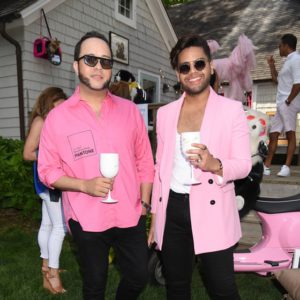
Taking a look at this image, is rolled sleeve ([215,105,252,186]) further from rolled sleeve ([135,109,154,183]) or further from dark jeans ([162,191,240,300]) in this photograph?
rolled sleeve ([135,109,154,183])

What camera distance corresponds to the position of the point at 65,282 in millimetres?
4141

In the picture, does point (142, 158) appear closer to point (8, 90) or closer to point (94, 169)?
point (94, 169)

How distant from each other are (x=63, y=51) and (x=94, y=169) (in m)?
7.27

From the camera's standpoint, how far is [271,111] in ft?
50.3

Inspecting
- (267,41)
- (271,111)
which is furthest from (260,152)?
(267,41)

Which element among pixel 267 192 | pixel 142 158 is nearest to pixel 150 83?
pixel 267 192

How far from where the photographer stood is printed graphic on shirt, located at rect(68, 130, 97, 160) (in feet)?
7.86

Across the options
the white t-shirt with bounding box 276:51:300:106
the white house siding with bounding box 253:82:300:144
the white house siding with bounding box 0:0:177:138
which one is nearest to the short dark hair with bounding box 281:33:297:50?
the white t-shirt with bounding box 276:51:300:106

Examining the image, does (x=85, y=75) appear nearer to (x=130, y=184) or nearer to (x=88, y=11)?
(x=130, y=184)

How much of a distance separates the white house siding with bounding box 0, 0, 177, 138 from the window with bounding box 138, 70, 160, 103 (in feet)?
0.72

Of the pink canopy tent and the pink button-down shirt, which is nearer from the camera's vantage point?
the pink button-down shirt

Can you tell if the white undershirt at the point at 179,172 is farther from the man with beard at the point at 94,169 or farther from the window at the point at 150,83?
the window at the point at 150,83

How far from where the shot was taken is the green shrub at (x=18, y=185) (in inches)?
258

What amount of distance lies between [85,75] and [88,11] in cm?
810
